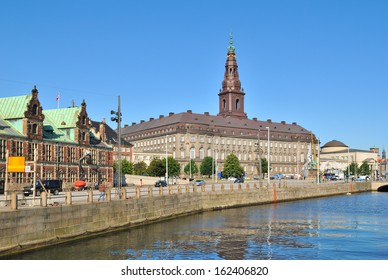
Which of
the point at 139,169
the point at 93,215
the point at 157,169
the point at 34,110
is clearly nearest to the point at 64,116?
the point at 34,110

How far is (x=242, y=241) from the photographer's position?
39.2 meters

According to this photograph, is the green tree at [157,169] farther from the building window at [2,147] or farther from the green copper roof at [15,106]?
the building window at [2,147]

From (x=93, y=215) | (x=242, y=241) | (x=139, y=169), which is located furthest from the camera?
(x=139, y=169)

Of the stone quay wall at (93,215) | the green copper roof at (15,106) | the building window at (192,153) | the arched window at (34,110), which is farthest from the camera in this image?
the building window at (192,153)

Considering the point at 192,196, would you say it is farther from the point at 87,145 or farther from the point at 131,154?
the point at 131,154

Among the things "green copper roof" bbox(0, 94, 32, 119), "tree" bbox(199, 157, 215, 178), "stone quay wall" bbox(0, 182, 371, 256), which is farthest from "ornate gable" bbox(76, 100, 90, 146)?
"tree" bbox(199, 157, 215, 178)

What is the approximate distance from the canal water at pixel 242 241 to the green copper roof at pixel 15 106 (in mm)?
32663

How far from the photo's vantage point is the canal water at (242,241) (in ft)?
107

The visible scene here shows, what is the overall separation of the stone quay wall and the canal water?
0.96 metres

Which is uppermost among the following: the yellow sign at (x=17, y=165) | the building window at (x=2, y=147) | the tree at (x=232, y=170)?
the building window at (x=2, y=147)

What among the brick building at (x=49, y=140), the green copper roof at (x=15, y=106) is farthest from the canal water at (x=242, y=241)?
the green copper roof at (x=15, y=106)

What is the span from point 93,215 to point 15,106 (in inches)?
1657

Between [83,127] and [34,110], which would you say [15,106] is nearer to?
[34,110]

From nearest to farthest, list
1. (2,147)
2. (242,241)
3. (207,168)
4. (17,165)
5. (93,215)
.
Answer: (17,165) < (242,241) < (93,215) < (2,147) < (207,168)
